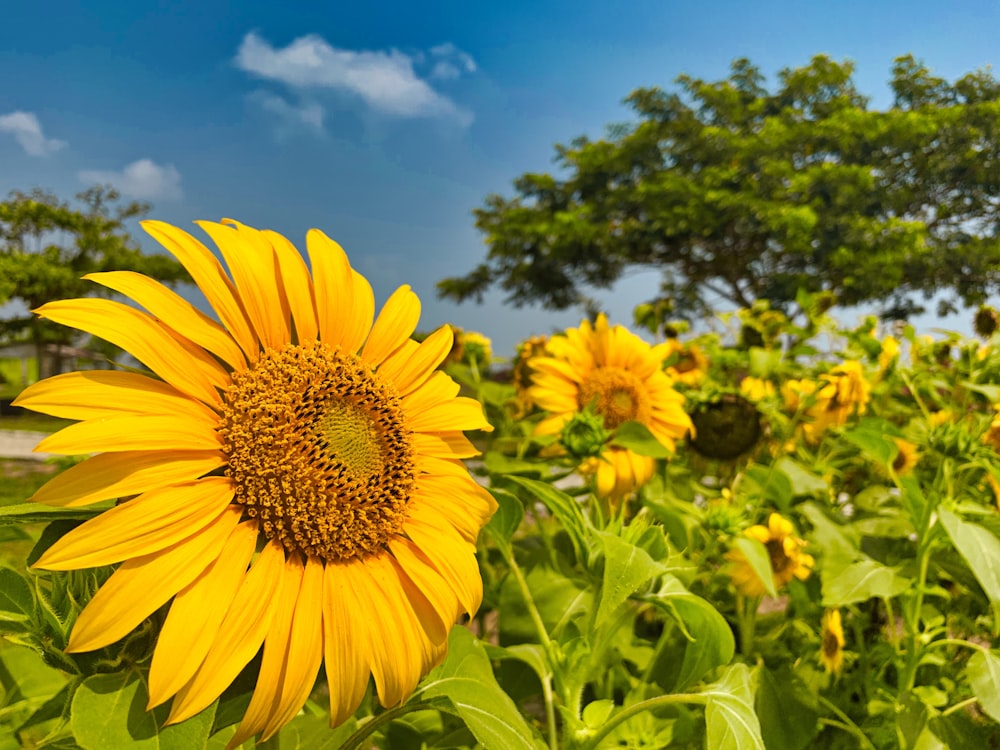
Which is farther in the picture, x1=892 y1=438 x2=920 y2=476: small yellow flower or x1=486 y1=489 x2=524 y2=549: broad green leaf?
x1=892 y1=438 x2=920 y2=476: small yellow flower

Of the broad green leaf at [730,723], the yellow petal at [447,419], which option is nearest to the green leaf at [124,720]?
the yellow petal at [447,419]

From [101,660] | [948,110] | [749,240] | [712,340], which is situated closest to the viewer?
[101,660]

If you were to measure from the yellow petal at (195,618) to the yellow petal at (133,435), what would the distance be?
0.08m

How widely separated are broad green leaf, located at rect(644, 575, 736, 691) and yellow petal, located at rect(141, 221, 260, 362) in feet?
1.60

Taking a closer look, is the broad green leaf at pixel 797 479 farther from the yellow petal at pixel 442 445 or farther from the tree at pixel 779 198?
the tree at pixel 779 198

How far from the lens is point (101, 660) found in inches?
19.7

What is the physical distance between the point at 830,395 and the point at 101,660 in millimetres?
1697

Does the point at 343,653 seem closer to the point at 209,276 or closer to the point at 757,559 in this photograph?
the point at 209,276

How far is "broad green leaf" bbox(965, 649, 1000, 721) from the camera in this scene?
98 centimetres

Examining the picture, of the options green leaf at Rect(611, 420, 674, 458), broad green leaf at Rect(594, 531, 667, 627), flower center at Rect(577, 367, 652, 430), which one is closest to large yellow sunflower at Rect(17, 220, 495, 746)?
broad green leaf at Rect(594, 531, 667, 627)

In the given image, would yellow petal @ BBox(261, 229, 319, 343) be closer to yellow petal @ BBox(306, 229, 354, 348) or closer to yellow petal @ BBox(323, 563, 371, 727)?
yellow petal @ BBox(306, 229, 354, 348)

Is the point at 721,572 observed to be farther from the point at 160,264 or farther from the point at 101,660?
the point at 160,264

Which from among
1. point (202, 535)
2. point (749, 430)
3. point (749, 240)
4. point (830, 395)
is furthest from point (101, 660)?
point (749, 240)

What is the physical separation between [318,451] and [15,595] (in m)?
0.23
